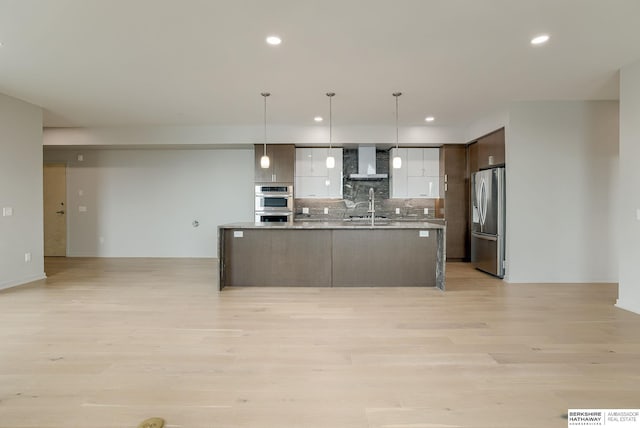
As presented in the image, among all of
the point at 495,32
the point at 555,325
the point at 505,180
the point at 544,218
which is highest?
the point at 495,32

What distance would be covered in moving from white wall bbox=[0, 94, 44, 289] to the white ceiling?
13.0 inches

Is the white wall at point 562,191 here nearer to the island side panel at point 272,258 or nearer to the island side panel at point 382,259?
the island side panel at point 382,259

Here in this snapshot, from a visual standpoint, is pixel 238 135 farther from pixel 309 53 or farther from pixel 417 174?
pixel 417 174

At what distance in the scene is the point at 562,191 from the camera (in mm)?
4949

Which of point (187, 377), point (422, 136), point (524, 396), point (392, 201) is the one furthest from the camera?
point (392, 201)

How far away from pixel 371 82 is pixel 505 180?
8.82 ft

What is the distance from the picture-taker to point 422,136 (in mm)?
6609

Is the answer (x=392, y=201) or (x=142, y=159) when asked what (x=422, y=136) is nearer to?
(x=392, y=201)

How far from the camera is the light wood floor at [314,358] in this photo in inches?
71.4

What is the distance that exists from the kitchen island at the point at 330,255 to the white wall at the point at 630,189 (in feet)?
6.61

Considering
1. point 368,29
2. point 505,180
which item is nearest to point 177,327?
point 368,29

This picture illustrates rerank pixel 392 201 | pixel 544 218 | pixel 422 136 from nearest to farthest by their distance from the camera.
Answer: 1. pixel 544 218
2. pixel 422 136
3. pixel 392 201

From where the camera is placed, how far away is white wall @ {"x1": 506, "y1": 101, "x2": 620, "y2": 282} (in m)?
4.92

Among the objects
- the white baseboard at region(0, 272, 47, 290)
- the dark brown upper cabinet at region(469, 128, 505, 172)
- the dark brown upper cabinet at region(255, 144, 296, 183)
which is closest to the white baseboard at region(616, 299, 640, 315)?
the dark brown upper cabinet at region(469, 128, 505, 172)
